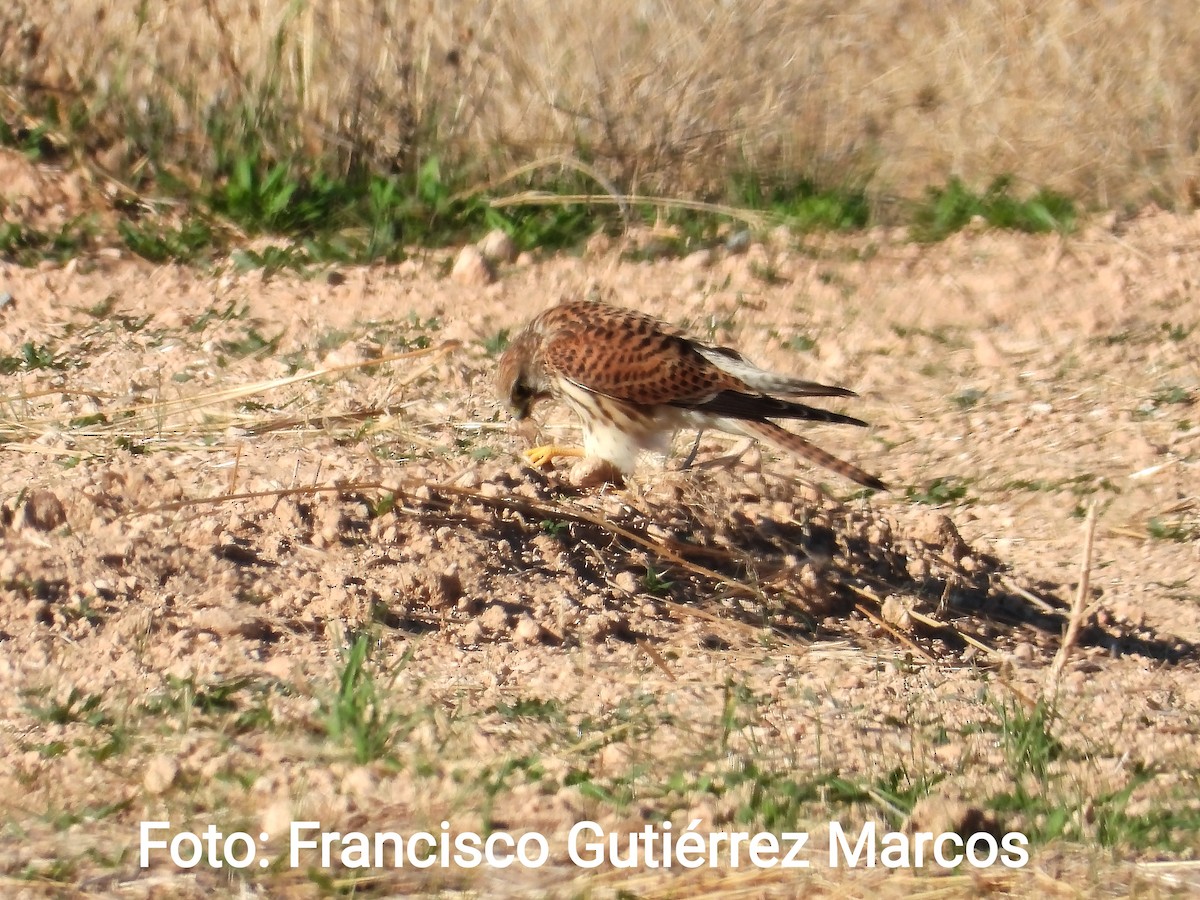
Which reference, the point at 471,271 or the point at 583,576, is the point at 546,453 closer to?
the point at 583,576

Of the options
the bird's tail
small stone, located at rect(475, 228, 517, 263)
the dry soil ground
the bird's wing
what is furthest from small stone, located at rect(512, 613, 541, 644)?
small stone, located at rect(475, 228, 517, 263)

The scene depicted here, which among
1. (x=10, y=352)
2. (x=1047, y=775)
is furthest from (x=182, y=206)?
(x=1047, y=775)

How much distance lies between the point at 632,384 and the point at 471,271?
68.0 inches

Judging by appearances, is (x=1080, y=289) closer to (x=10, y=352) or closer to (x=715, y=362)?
(x=715, y=362)

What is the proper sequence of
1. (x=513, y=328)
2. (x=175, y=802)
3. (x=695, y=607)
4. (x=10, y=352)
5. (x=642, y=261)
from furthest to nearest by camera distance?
1. (x=642, y=261)
2. (x=513, y=328)
3. (x=10, y=352)
4. (x=695, y=607)
5. (x=175, y=802)

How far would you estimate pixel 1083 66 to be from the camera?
7.23m

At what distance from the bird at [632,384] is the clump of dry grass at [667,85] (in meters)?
1.87

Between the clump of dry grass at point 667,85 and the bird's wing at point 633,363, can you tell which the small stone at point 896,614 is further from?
the clump of dry grass at point 667,85

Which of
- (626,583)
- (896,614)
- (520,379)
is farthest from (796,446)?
(520,379)

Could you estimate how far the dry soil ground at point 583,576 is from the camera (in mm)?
3330

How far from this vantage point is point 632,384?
5.25m

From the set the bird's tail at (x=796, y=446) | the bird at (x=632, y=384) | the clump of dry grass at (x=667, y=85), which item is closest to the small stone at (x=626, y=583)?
the bird's tail at (x=796, y=446)

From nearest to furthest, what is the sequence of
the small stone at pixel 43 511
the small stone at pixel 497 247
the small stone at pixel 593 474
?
the small stone at pixel 43 511, the small stone at pixel 593 474, the small stone at pixel 497 247

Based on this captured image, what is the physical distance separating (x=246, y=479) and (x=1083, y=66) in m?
4.28
